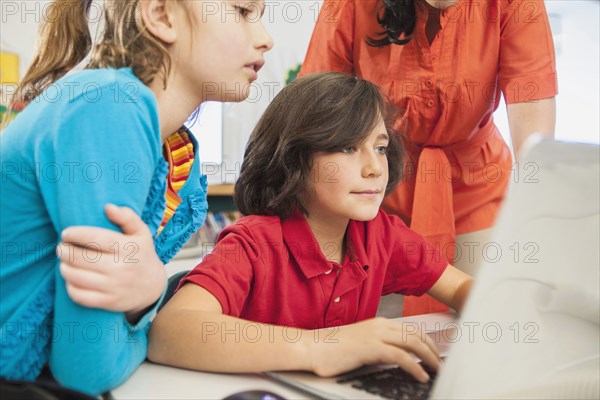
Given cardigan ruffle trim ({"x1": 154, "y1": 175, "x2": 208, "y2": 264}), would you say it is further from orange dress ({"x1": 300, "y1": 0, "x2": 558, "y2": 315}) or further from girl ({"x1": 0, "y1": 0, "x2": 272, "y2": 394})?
orange dress ({"x1": 300, "y1": 0, "x2": 558, "y2": 315})

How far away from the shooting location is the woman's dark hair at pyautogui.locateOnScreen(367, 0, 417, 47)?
1163 mm

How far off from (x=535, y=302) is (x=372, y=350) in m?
0.19

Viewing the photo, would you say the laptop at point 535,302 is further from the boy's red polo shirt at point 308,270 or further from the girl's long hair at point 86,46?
the girl's long hair at point 86,46

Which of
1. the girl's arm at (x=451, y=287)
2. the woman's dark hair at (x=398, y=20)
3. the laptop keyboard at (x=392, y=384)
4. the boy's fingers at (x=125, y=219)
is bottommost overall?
the girl's arm at (x=451, y=287)

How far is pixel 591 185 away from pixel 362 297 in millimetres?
578

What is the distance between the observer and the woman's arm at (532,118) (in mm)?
1124

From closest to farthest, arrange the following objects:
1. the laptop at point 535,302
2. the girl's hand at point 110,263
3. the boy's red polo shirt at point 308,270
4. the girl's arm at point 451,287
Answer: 1. the laptop at point 535,302
2. the girl's hand at point 110,263
3. the boy's red polo shirt at point 308,270
4. the girl's arm at point 451,287

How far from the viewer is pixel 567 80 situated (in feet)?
11.4

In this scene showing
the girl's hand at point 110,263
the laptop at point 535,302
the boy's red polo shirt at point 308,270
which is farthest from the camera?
the boy's red polo shirt at point 308,270

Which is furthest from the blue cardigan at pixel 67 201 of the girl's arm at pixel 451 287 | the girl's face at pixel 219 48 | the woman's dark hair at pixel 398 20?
the woman's dark hair at pixel 398 20

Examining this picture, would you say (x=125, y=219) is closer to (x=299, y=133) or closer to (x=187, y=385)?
(x=187, y=385)

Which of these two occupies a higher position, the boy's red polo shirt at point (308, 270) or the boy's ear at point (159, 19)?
the boy's ear at point (159, 19)

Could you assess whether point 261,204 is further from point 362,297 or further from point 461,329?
point 461,329

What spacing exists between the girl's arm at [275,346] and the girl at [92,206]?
1.9 inches
